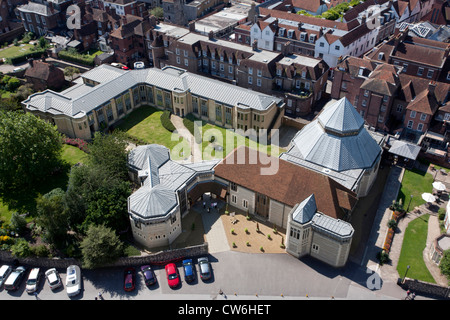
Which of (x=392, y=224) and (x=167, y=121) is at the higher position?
(x=167, y=121)

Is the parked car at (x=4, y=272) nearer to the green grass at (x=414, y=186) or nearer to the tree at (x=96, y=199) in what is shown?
the tree at (x=96, y=199)

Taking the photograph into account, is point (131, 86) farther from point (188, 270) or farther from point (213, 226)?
point (188, 270)

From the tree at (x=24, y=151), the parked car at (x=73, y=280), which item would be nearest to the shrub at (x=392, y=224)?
the parked car at (x=73, y=280)

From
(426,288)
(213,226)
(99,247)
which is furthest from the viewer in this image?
(213,226)

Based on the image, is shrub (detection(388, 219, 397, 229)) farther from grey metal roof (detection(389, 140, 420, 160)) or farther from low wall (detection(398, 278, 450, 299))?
grey metal roof (detection(389, 140, 420, 160))

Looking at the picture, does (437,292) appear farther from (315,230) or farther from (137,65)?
(137,65)

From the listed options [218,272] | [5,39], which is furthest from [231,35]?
[218,272]

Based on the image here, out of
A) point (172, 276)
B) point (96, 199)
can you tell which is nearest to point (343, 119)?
point (172, 276)
